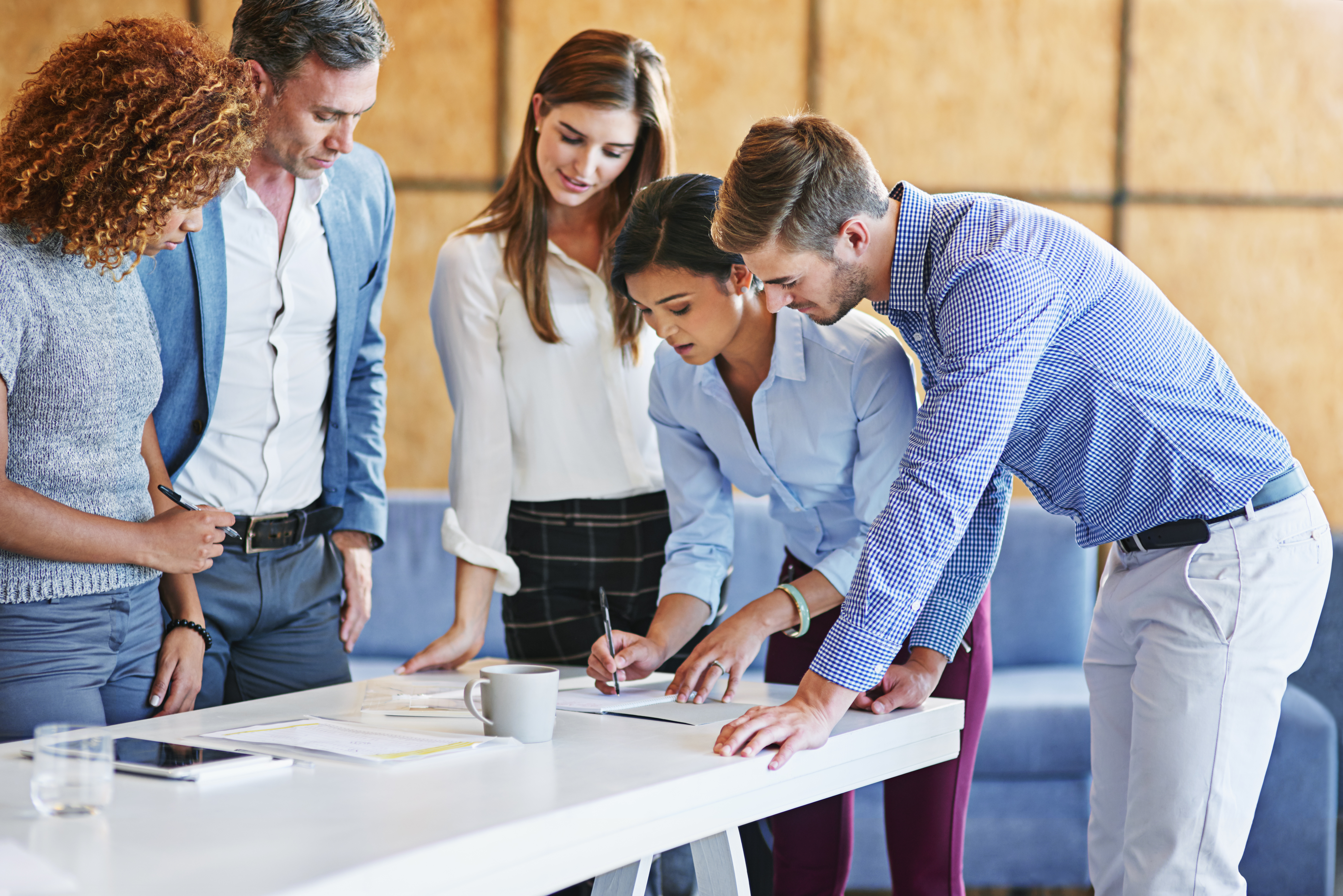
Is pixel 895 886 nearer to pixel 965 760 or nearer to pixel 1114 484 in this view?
pixel 965 760

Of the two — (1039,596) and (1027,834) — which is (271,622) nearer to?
(1027,834)

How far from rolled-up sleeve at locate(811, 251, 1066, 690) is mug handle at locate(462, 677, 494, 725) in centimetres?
38

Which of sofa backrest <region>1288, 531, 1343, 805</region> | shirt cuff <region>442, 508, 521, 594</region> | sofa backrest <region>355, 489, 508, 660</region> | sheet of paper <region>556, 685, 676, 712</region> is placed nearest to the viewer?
sheet of paper <region>556, 685, 676, 712</region>

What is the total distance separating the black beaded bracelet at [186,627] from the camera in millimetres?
1701

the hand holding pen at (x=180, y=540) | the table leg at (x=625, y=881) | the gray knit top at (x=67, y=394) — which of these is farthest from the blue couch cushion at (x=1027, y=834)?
the gray knit top at (x=67, y=394)

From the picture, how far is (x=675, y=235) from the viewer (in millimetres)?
1769

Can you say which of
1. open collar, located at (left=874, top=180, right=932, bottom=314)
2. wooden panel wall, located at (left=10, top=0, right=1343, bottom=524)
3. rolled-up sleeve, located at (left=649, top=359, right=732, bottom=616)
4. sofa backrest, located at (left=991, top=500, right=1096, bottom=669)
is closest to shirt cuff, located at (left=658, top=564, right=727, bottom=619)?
rolled-up sleeve, located at (left=649, top=359, right=732, bottom=616)

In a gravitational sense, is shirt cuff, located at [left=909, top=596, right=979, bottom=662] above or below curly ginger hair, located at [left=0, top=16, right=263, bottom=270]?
below

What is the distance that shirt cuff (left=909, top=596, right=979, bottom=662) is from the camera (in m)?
1.72

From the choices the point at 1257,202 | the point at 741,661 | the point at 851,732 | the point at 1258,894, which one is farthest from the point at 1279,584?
the point at 1257,202

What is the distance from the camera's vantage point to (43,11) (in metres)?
3.69

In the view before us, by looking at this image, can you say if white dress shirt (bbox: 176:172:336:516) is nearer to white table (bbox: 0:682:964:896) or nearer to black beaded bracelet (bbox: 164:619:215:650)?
black beaded bracelet (bbox: 164:619:215:650)

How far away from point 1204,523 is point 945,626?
1.27 ft

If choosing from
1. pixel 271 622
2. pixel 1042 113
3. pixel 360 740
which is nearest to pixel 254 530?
pixel 271 622
